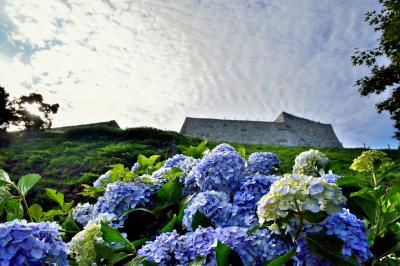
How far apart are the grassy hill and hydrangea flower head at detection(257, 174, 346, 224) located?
6031 millimetres

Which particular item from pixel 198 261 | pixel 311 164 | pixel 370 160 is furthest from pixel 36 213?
pixel 370 160

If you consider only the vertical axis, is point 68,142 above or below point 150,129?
below

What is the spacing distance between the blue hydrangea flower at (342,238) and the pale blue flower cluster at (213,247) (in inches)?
5.9

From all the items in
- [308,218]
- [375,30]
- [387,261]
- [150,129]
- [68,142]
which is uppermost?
[375,30]

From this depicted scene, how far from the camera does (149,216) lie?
2.02 meters

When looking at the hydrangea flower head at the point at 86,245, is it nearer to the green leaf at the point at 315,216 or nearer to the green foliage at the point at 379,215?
the green leaf at the point at 315,216

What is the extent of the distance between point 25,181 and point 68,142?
1328cm

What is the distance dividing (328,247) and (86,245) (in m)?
0.96

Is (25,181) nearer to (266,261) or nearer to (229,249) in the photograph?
(229,249)

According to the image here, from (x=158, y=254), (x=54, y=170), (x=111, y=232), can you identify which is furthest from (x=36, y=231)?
(x=54, y=170)

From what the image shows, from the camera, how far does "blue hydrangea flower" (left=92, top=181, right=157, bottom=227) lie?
1.95 m

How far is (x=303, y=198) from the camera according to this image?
1.21 m

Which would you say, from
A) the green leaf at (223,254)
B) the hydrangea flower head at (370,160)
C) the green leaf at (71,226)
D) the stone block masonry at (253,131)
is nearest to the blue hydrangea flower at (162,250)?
the green leaf at (223,254)

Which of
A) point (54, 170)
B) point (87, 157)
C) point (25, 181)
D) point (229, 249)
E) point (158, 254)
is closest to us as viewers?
point (229, 249)
